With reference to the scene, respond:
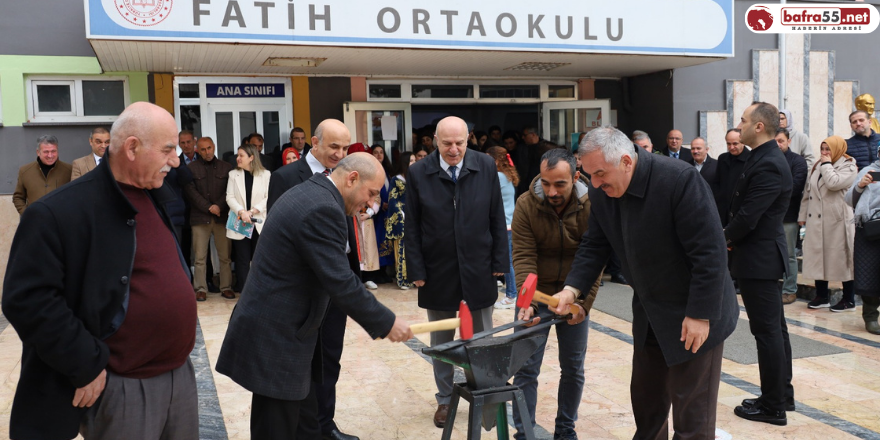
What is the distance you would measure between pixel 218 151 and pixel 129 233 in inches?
332

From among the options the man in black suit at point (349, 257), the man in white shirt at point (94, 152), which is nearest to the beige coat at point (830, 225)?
the man in black suit at point (349, 257)

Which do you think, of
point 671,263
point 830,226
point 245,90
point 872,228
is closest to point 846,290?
point 830,226

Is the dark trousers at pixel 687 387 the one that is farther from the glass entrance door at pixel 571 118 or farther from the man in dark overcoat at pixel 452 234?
the glass entrance door at pixel 571 118

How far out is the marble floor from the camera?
4414mm

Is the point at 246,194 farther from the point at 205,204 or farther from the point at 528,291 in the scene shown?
the point at 528,291

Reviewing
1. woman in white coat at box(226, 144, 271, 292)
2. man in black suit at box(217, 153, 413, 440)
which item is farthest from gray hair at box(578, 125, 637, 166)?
woman in white coat at box(226, 144, 271, 292)

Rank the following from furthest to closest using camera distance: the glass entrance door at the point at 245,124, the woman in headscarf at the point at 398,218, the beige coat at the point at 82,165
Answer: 1. the glass entrance door at the point at 245,124
2. the woman in headscarf at the point at 398,218
3. the beige coat at the point at 82,165

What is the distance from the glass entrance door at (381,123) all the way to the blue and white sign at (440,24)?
262cm

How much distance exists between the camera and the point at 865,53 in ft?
41.3

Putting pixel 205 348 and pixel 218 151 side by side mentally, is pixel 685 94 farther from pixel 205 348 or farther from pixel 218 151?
pixel 205 348

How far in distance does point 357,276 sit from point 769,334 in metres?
2.50

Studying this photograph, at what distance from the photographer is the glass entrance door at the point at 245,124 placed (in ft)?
34.8

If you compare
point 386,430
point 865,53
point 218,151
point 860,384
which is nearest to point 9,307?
point 386,430

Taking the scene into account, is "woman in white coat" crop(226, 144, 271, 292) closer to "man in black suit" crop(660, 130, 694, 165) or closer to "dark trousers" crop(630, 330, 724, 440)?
"man in black suit" crop(660, 130, 694, 165)
